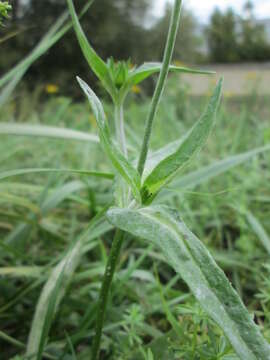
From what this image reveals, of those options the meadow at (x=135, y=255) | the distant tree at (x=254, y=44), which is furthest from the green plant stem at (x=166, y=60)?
the distant tree at (x=254, y=44)

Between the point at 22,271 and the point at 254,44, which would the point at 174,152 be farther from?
the point at 254,44

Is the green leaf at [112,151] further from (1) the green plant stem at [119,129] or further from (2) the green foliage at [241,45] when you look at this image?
(2) the green foliage at [241,45]

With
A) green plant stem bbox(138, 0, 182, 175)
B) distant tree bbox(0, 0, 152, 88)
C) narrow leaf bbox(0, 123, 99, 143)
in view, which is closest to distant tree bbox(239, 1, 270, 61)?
distant tree bbox(0, 0, 152, 88)

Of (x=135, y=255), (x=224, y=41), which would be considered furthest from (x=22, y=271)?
(x=224, y=41)

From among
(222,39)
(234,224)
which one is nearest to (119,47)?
(222,39)

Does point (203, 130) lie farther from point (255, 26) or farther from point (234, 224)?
point (255, 26)
